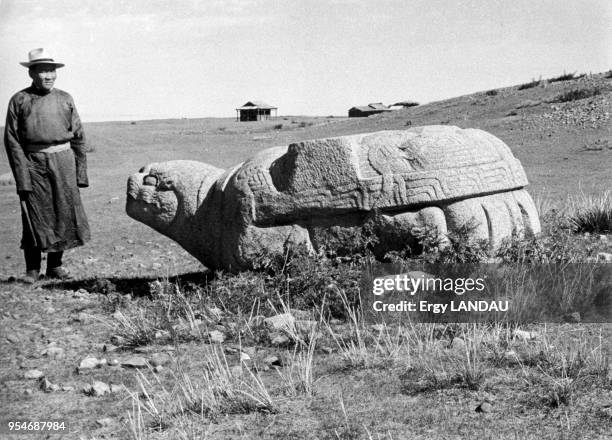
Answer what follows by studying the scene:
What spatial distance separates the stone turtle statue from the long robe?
70.7 inches

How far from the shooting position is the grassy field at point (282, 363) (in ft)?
13.0

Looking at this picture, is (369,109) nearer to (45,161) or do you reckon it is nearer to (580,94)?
(580,94)

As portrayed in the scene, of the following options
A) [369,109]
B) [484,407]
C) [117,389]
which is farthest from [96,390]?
[369,109]

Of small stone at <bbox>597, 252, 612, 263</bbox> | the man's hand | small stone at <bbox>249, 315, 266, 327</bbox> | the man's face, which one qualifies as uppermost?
the man's face

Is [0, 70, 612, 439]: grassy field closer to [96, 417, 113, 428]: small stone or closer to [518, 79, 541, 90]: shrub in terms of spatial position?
[96, 417, 113, 428]: small stone

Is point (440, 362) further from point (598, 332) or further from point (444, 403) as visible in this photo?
point (598, 332)

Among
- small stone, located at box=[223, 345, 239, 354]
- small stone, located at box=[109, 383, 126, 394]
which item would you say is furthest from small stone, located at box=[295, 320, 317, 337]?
small stone, located at box=[109, 383, 126, 394]

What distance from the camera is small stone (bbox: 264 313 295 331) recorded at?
539cm

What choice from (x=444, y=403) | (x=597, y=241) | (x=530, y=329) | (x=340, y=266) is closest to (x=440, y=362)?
(x=444, y=403)

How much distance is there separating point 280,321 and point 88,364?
132 centimetres

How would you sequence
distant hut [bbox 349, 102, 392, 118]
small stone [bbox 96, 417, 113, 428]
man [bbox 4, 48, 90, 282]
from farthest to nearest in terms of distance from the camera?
1. distant hut [bbox 349, 102, 392, 118]
2. man [bbox 4, 48, 90, 282]
3. small stone [bbox 96, 417, 113, 428]

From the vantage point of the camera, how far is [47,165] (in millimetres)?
7742

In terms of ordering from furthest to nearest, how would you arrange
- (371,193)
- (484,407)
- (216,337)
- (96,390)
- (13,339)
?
(371,193), (13,339), (216,337), (96,390), (484,407)

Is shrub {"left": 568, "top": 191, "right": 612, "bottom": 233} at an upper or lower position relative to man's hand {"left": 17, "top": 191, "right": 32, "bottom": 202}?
lower
